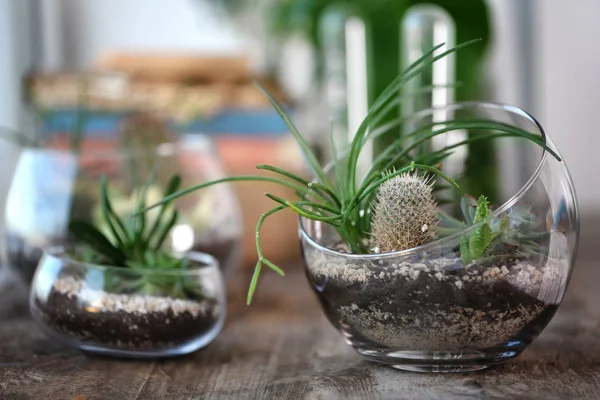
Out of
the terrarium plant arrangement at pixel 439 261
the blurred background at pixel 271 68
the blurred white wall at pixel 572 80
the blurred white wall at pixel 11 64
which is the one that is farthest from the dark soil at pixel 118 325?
the blurred white wall at pixel 572 80

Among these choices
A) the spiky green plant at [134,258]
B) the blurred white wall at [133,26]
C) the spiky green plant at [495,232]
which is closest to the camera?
the spiky green plant at [495,232]

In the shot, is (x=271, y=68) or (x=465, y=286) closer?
(x=465, y=286)

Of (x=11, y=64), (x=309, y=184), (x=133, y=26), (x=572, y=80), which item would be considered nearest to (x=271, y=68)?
(x=133, y=26)

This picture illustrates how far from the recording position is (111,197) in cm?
78

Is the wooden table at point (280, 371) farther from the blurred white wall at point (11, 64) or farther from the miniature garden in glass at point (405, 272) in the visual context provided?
the blurred white wall at point (11, 64)

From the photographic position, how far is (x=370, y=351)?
1.60 feet

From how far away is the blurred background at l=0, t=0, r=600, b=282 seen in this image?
106 centimetres

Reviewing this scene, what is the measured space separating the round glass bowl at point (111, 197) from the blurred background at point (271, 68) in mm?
61

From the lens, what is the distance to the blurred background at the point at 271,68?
1056 millimetres

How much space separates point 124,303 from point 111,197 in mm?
282

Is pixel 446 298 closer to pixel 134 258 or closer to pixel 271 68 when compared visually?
pixel 134 258

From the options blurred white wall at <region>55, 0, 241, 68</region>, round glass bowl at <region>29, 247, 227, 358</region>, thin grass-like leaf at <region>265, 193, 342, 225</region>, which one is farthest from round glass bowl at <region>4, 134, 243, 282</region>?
blurred white wall at <region>55, 0, 241, 68</region>

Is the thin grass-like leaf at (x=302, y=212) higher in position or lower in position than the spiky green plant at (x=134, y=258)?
higher

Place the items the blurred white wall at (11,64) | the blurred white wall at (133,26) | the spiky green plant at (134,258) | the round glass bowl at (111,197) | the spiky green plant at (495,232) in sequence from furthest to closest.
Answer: the blurred white wall at (133,26)
the blurred white wall at (11,64)
the round glass bowl at (111,197)
the spiky green plant at (134,258)
the spiky green plant at (495,232)
